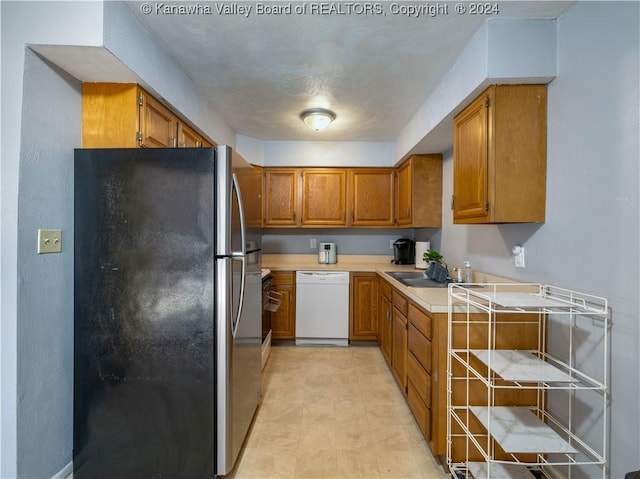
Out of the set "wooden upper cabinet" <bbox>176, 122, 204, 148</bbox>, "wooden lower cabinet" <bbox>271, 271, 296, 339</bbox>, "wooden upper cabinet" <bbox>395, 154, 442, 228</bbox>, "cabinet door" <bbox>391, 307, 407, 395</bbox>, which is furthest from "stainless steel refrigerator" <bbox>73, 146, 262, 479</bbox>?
"wooden upper cabinet" <bbox>395, 154, 442, 228</bbox>

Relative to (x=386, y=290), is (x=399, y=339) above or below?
below

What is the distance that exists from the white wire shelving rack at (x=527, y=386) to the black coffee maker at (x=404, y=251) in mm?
1881

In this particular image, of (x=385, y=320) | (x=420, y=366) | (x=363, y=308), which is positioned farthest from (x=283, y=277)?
(x=420, y=366)

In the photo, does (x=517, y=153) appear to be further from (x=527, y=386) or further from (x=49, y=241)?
(x=49, y=241)

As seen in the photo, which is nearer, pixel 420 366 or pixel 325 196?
pixel 420 366

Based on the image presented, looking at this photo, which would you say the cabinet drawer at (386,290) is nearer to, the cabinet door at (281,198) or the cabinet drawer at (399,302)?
the cabinet drawer at (399,302)

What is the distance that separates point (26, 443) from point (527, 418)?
233cm

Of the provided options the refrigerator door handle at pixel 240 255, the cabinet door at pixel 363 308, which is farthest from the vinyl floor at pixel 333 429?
the refrigerator door handle at pixel 240 255

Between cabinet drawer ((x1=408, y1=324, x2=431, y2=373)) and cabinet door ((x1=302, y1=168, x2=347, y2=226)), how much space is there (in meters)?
1.86

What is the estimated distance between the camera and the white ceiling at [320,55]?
159 centimetres

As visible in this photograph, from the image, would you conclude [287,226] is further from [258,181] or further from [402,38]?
[402,38]

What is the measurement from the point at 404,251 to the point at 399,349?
1.52 metres

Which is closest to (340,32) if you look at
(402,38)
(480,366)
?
(402,38)

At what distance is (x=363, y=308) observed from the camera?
3.39m
